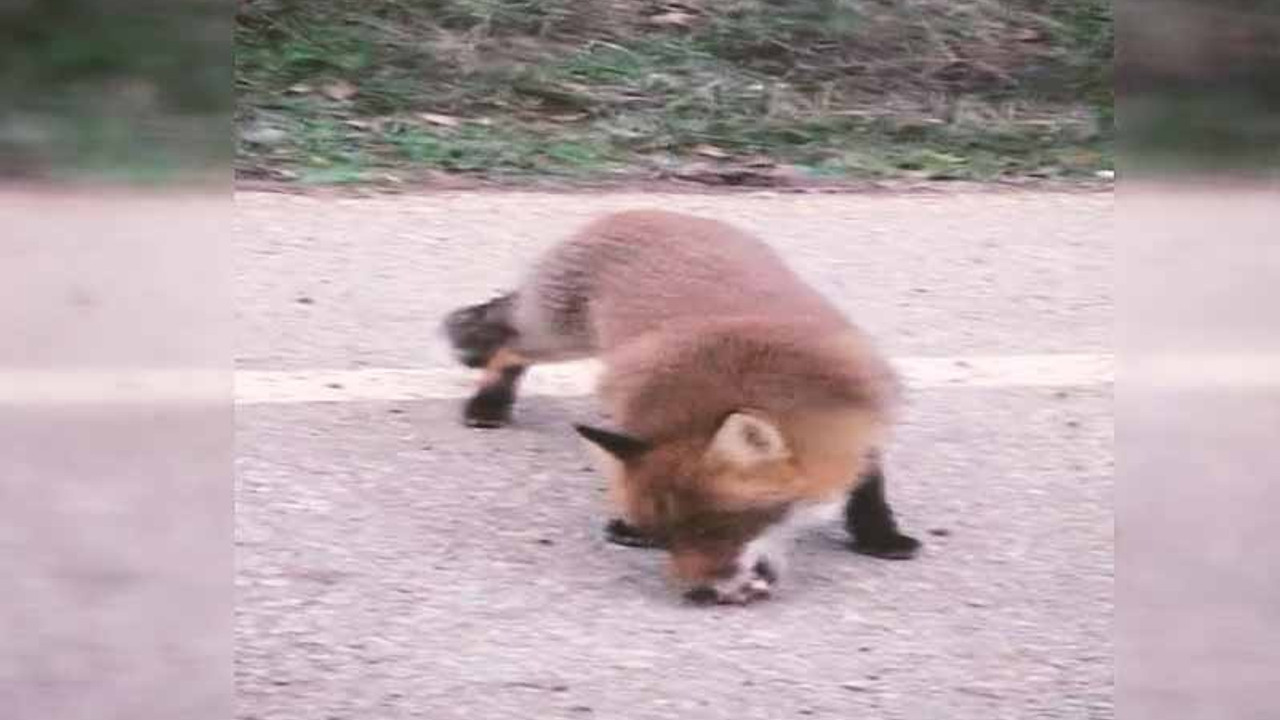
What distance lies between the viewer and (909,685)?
887mm

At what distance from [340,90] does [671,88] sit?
20 centimetres

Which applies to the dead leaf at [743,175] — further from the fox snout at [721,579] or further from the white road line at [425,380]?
the fox snout at [721,579]

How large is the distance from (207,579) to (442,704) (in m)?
0.22

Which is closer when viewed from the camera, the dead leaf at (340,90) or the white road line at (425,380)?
the white road line at (425,380)

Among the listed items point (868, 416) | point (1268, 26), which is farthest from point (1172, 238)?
point (868, 416)

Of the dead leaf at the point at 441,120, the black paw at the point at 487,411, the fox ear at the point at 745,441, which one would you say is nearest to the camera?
the fox ear at the point at 745,441

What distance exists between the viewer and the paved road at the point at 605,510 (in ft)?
2.88

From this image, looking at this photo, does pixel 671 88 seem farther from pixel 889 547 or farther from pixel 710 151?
pixel 889 547

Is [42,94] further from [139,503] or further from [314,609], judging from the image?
[314,609]

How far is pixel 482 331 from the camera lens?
1269 millimetres

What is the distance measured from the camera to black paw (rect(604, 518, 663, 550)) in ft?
3.36

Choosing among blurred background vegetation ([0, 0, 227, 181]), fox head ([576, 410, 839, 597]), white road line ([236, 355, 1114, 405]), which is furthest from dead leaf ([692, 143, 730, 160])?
blurred background vegetation ([0, 0, 227, 181])

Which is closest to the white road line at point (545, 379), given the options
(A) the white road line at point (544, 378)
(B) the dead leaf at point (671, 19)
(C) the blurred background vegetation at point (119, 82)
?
(A) the white road line at point (544, 378)

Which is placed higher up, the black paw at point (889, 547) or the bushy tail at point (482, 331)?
the black paw at point (889, 547)
